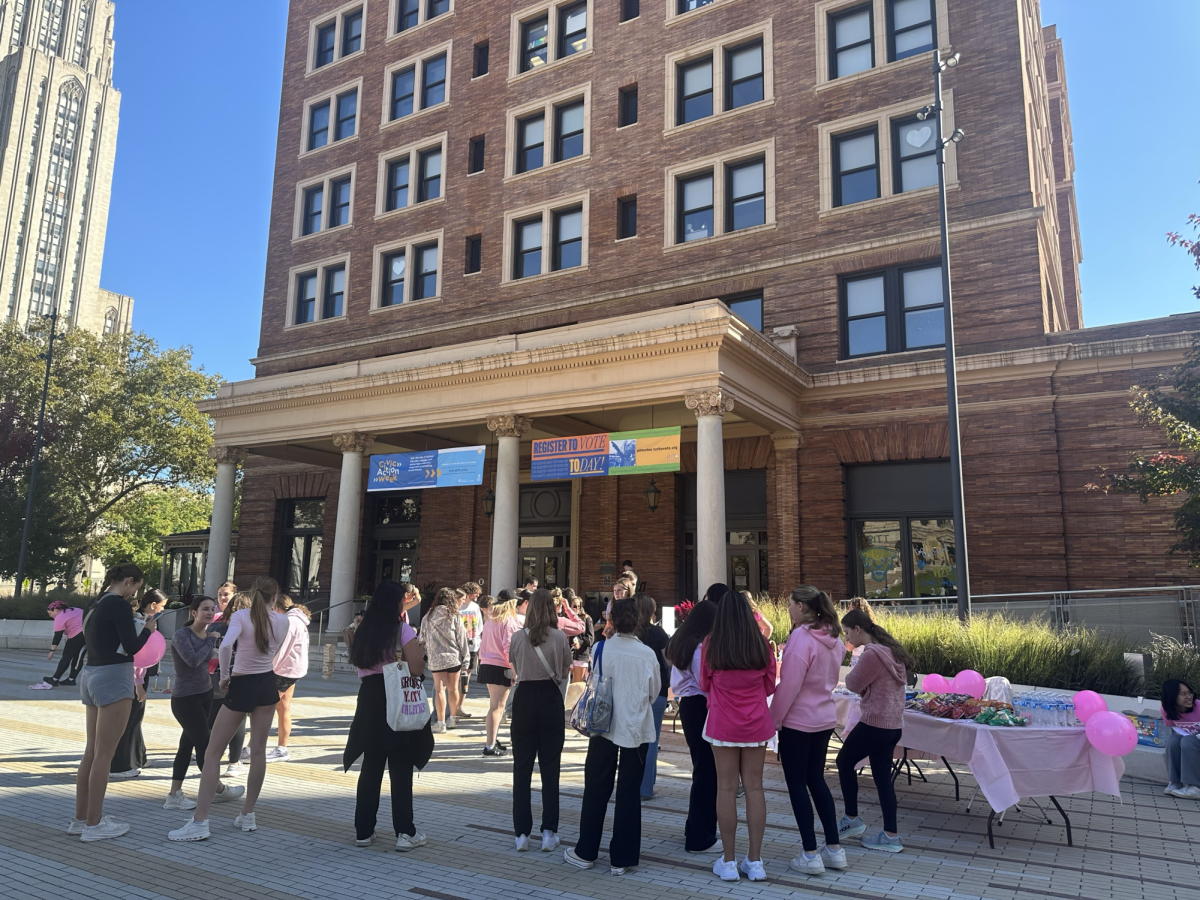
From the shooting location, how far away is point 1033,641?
38.9 feet

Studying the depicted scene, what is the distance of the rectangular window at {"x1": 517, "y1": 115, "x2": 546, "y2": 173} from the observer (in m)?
26.0

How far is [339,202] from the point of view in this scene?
3016 centimetres

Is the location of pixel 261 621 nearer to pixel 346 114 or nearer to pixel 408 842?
pixel 408 842

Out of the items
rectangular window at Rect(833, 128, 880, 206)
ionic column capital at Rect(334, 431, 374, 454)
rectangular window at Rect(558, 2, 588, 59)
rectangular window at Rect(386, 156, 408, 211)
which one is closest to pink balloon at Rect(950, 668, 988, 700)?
rectangular window at Rect(833, 128, 880, 206)

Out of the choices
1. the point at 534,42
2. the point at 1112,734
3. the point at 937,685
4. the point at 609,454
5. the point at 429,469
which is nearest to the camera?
the point at 1112,734

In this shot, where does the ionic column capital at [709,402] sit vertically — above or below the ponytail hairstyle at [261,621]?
above

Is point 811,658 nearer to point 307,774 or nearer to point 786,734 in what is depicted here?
point 786,734

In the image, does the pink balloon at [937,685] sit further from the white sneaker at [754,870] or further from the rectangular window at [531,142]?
the rectangular window at [531,142]

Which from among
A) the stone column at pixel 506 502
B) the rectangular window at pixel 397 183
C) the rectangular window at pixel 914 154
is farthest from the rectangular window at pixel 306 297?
the rectangular window at pixel 914 154

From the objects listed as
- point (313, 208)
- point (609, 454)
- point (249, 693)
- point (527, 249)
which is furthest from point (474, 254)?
point (249, 693)

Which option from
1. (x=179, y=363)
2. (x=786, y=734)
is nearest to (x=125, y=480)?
(x=179, y=363)

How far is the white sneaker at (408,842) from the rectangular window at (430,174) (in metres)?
24.8

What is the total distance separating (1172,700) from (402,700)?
821 centimetres

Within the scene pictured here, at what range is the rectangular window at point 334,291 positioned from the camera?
29.3 m
